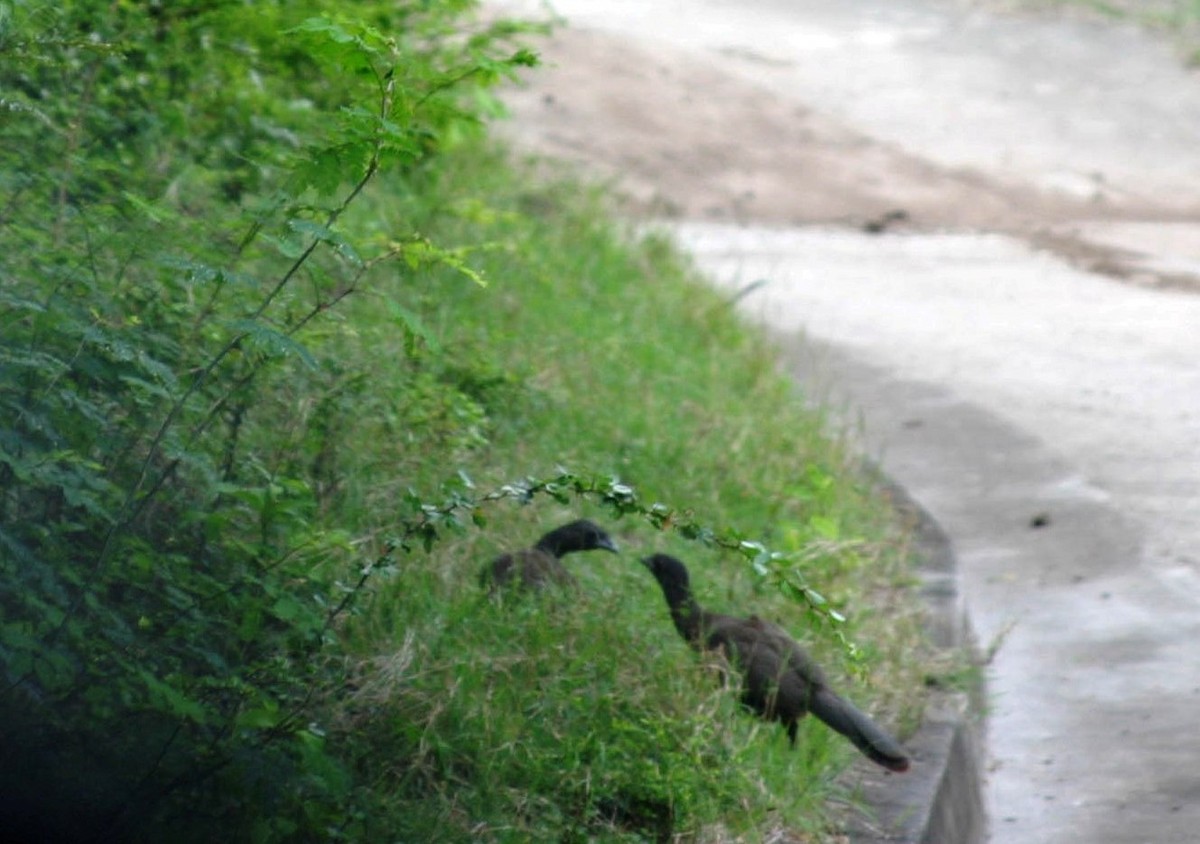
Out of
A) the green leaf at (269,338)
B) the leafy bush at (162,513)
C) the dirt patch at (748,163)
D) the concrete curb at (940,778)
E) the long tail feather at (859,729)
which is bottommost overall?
the dirt patch at (748,163)

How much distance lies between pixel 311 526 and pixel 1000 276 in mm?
8770

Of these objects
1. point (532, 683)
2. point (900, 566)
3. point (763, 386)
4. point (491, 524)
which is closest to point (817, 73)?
point (763, 386)

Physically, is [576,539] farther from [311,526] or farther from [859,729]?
[311,526]

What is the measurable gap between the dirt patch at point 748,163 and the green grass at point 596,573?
176 inches

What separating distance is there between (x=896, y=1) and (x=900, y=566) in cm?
1504

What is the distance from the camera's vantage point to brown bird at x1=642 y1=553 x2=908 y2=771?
4738 mm

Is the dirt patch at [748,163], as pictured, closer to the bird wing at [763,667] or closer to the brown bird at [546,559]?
the brown bird at [546,559]

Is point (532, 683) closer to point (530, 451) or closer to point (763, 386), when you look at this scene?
point (530, 451)

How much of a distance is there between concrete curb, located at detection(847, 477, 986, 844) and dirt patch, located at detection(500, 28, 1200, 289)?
6628mm

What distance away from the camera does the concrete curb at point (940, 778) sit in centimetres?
462

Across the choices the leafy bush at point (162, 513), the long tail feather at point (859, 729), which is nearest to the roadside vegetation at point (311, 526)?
the leafy bush at point (162, 513)

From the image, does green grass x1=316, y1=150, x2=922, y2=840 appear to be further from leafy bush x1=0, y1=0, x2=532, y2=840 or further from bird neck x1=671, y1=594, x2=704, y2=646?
leafy bush x1=0, y1=0, x2=532, y2=840

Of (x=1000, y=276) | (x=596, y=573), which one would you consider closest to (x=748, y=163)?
(x=1000, y=276)

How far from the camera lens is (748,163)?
1496 cm
